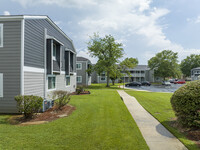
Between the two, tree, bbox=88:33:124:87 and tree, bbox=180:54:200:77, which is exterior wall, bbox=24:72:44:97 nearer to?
tree, bbox=88:33:124:87

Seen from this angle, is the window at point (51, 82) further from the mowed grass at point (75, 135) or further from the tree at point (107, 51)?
the tree at point (107, 51)

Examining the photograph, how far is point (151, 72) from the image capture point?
2354 inches

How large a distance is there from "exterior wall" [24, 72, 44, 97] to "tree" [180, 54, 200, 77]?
90.0 meters

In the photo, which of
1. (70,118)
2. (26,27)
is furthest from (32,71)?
(70,118)

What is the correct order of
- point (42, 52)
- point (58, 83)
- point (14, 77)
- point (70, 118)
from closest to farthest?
point (70, 118) → point (14, 77) → point (42, 52) → point (58, 83)

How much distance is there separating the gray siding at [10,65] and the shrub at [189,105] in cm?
886

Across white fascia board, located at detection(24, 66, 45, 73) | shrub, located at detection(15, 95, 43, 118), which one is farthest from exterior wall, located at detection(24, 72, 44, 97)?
shrub, located at detection(15, 95, 43, 118)

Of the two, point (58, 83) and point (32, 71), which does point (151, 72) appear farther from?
point (32, 71)

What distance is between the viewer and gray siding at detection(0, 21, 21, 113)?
786 centimetres

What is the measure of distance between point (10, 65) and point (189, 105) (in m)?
9.82

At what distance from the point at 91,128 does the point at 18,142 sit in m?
2.72

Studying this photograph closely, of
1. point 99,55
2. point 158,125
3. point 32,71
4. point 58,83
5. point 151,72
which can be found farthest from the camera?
point 151,72

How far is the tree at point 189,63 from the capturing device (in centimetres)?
7590

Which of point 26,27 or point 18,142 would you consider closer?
point 18,142
